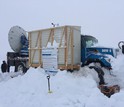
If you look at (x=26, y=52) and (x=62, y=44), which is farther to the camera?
(x=26, y=52)

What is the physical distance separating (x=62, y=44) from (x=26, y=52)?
882cm

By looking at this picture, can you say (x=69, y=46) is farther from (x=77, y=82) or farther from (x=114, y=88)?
(x=114, y=88)

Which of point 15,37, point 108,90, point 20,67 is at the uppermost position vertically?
point 15,37

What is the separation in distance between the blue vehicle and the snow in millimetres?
410

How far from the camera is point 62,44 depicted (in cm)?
1281

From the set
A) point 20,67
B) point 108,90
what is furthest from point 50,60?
point 20,67

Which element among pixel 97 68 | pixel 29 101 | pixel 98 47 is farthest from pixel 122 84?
pixel 29 101

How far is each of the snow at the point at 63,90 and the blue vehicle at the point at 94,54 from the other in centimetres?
41

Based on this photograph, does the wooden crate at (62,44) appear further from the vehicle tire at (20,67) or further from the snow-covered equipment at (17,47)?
the snow-covered equipment at (17,47)

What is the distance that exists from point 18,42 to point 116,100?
14.0 m

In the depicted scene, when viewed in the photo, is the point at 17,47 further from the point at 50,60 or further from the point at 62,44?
the point at 62,44

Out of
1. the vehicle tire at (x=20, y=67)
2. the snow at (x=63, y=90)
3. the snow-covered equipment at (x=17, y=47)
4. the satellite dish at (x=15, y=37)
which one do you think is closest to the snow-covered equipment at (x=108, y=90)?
the snow at (x=63, y=90)

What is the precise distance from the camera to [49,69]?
1280 cm

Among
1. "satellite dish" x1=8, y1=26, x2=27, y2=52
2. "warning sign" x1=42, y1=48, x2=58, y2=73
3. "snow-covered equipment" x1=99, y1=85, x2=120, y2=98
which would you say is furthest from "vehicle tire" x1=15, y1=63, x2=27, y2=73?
"snow-covered equipment" x1=99, y1=85, x2=120, y2=98
